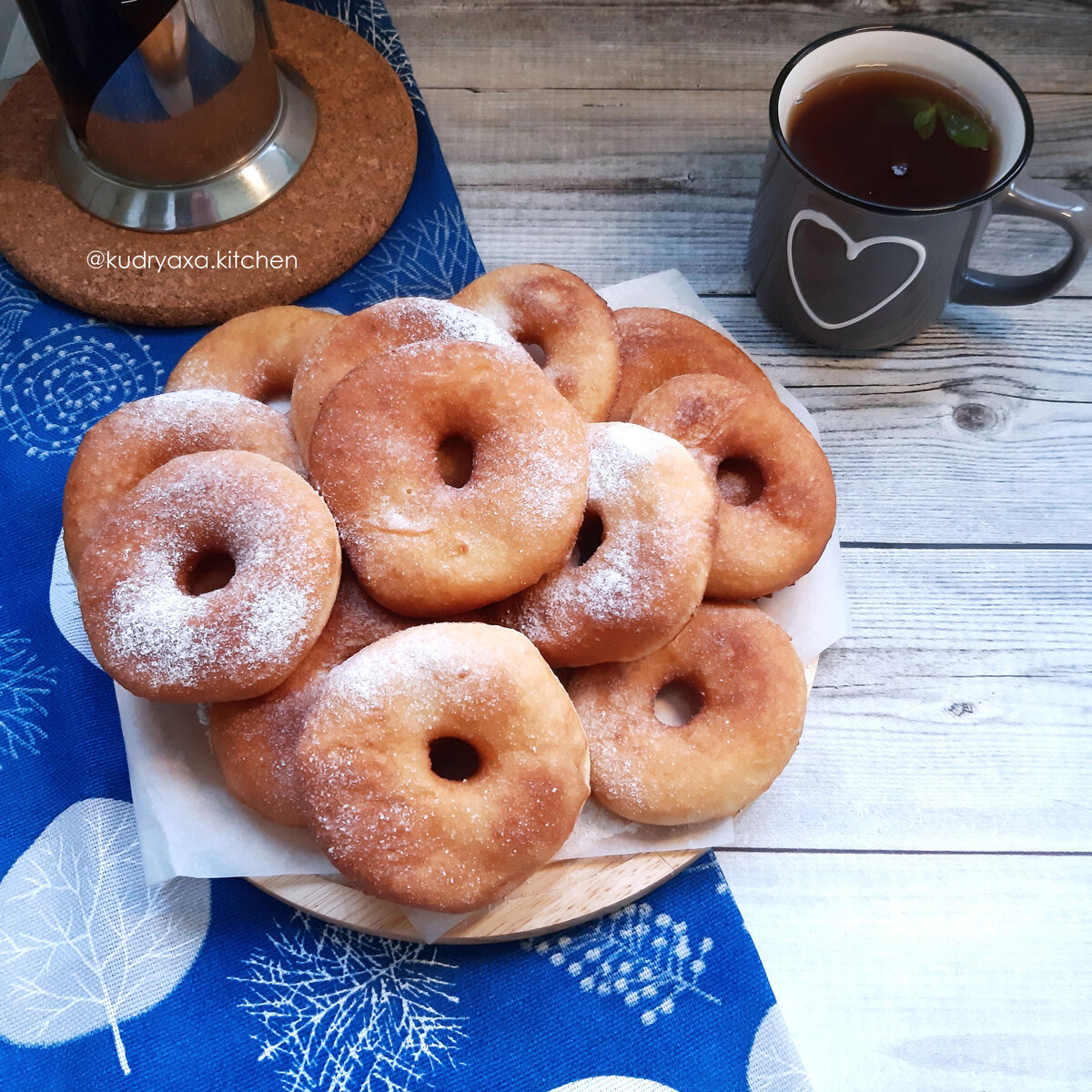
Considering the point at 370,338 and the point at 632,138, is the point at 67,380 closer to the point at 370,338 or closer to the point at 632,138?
the point at 370,338

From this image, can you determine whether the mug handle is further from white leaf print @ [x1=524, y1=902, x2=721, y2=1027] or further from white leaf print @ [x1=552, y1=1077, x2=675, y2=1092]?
white leaf print @ [x1=552, y1=1077, x2=675, y2=1092]

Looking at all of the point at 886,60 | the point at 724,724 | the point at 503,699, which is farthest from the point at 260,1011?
the point at 886,60

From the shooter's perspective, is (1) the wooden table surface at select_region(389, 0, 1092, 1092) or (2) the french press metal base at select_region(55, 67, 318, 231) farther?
(2) the french press metal base at select_region(55, 67, 318, 231)

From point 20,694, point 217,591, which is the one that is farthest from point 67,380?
point 217,591

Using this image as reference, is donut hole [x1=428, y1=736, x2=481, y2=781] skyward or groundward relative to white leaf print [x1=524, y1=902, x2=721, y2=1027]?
skyward

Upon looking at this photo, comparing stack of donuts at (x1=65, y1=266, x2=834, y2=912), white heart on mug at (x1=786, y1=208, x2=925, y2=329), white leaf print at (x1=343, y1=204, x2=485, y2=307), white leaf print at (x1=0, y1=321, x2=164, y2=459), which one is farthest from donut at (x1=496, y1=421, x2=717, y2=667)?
white leaf print at (x1=0, y1=321, x2=164, y2=459)

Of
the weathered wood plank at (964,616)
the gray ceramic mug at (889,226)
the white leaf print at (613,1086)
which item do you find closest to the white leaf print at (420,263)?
the gray ceramic mug at (889,226)

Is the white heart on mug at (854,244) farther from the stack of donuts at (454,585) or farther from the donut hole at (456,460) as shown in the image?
the donut hole at (456,460)
